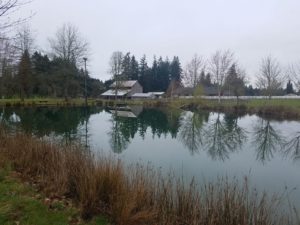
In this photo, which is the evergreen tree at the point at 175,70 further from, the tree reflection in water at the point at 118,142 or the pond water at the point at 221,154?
the tree reflection in water at the point at 118,142

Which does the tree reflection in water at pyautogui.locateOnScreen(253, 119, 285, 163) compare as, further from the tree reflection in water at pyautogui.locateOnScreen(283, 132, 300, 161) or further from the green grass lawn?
the green grass lawn

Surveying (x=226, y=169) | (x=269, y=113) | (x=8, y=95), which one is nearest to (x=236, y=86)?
(x=269, y=113)

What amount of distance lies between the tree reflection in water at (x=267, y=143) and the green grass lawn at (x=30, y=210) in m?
10.2

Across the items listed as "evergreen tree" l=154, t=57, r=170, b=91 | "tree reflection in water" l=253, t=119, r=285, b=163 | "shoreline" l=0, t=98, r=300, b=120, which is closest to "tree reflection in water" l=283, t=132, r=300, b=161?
"tree reflection in water" l=253, t=119, r=285, b=163

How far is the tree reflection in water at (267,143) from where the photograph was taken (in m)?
14.1

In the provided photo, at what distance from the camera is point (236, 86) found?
51.3 m

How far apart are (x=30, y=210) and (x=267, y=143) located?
15.9 metres

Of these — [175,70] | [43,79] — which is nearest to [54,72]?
[43,79]

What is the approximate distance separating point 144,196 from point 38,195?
2.00 m

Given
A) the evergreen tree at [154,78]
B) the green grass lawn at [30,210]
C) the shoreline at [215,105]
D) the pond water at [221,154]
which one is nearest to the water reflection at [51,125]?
the pond water at [221,154]

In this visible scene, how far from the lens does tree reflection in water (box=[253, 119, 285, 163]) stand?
14092 mm

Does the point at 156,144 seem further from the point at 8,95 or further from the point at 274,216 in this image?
the point at 8,95

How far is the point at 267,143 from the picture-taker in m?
17.7

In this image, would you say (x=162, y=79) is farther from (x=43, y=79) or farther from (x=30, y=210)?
(x=30, y=210)
